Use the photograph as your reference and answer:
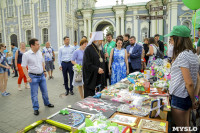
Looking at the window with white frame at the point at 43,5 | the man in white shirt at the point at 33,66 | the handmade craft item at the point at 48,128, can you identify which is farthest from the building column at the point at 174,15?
the handmade craft item at the point at 48,128

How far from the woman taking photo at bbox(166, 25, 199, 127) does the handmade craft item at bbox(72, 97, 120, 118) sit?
33.8 inches

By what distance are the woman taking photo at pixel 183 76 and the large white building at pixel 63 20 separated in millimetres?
16951

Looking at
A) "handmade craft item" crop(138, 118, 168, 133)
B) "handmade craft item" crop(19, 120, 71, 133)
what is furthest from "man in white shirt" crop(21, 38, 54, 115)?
"handmade craft item" crop(138, 118, 168, 133)

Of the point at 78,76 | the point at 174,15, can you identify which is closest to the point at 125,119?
the point at 78,76

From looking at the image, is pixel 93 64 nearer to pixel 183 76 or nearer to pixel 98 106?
pixel 98 106

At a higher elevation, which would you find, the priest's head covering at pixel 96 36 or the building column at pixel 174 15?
the building column at pixel 174 15

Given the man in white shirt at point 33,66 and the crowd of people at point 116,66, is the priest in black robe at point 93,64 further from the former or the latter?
→ the man in white shirt at point 33,66

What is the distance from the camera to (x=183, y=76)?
1969 millimetres

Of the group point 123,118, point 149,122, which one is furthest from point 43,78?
point 149,122

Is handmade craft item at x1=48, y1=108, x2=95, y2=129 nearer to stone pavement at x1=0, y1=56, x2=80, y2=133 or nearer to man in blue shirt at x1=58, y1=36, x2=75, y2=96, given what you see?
stone pavement at x1=0, y1=56, x2=80, y2=133

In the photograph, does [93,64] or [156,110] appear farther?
[93,64]

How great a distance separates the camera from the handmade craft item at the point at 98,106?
214cm

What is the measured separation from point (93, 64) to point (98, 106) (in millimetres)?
1499

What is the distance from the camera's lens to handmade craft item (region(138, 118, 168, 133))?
1701mm
